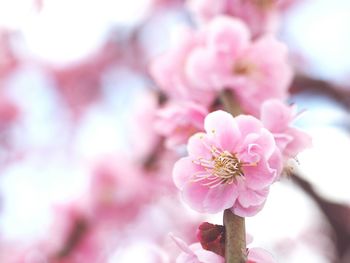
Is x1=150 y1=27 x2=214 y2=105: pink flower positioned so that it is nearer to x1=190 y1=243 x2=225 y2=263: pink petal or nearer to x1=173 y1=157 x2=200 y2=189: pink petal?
x1=173 y1=157 x2=200 y2=189: pink petal

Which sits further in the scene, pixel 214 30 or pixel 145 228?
pixel 145 228

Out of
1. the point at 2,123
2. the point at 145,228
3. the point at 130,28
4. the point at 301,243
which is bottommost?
the point at 301,243

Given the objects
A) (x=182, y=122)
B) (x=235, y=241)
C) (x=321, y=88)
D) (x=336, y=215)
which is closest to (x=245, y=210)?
(x=235, y=241)

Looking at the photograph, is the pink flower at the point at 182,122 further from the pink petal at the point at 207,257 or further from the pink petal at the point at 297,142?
the pink petal at the point at 207,257

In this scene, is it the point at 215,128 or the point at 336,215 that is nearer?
the point at 215,128

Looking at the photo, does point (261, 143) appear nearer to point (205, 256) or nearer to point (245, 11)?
point (205, 256)

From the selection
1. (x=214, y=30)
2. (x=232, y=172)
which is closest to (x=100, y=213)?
(x=214, y=30)

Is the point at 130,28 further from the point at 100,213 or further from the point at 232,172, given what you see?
the point at 232,172

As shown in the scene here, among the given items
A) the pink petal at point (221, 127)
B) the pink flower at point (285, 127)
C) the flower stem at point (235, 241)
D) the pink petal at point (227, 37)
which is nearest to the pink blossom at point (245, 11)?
the pink petal at point (227, 37)
